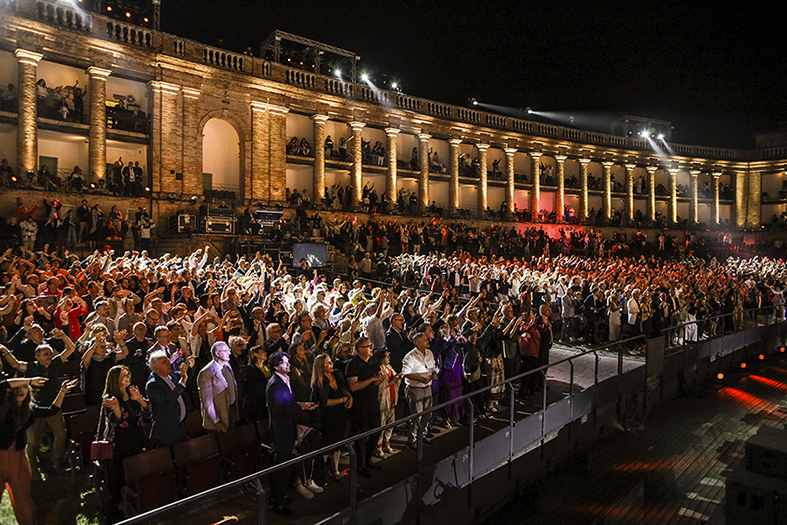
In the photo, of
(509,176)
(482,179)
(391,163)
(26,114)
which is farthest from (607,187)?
(26,114)

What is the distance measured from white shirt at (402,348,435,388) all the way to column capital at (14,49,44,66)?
22.9 meters

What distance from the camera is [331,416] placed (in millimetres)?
6480

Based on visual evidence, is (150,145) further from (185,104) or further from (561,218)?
(561,218)

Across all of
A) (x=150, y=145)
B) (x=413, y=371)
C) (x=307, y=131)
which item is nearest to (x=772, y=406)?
(x=413, y=371)

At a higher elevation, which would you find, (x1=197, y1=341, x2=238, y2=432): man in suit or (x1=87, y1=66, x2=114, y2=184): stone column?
(x1=87, y1=66, x2=114, y2=184): stone column

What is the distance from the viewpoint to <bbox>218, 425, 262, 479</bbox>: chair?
20.2 feet

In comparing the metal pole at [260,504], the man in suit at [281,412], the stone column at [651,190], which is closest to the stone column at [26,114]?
the man in suit at [281,412]

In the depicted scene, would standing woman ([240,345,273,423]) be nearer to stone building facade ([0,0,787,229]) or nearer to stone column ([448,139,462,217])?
stone building facade ([0,0,787,229])

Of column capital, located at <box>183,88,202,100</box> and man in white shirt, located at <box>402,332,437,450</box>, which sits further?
column capital, located at <box>183,88,202,100</box>

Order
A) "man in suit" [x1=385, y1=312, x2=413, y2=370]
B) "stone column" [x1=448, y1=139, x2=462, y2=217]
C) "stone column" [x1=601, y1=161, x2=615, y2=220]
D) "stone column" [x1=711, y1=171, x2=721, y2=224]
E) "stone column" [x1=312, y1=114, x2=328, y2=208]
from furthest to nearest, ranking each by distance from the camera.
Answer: "stone column" [x1=711, y1=171, x2=721, y2=224], "stone column" [x1=601, y1=161, x2=615, y2=220], "stone column" [x1=448, y1=139, x2=462, y2=217], "stone column" [x1=312, y1=114, x2=328, y2=208], "man in suit" [x1=385, y1=312, x2=413, y2=370]

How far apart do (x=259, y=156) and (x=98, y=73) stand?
837 centimetres

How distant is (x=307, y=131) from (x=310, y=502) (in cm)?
3036

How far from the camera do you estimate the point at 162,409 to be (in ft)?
18.4

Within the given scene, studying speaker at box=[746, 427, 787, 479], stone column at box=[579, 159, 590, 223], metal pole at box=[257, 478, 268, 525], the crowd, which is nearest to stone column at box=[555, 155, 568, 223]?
stone column at box=[579, 159, 590, 223]
